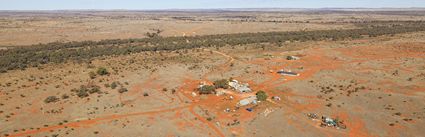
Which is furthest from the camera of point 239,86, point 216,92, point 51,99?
point 239,86

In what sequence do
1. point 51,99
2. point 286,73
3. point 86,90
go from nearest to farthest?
point 51,99, point 86,90, point 286,73

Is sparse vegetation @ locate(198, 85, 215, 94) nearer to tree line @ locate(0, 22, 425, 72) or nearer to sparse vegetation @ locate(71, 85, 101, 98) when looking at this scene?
sparse vegetation @ locate(71, 85, 101, 98)

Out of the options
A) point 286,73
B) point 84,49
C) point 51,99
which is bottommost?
point 51,99

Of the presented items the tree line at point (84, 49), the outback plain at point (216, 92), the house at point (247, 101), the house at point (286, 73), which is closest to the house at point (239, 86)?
the outback plain at point (216, 92)

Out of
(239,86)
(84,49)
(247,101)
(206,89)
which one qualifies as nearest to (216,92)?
(206,89)

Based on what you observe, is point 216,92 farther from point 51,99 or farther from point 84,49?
point 84,49

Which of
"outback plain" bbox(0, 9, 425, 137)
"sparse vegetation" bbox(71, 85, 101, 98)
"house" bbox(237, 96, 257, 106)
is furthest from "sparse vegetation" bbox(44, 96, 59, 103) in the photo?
"house" bbox(237, 96, 257, 106)

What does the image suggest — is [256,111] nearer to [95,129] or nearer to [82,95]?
[95,129]

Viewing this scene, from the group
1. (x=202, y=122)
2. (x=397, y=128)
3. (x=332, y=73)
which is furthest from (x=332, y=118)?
(x=332, y=73)
